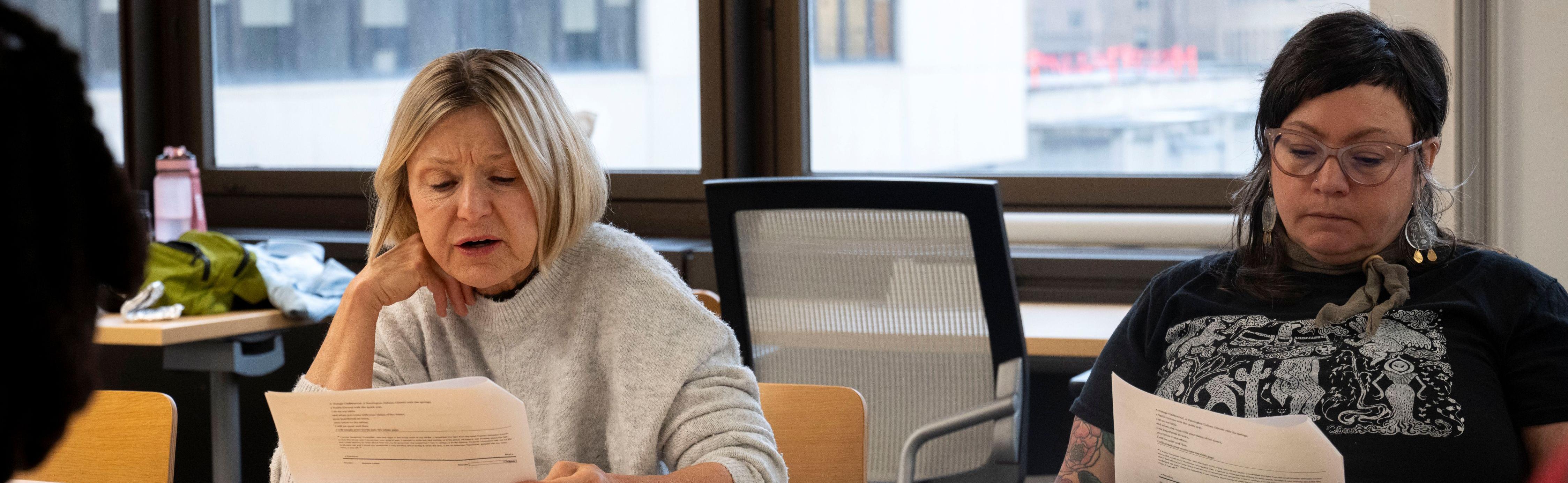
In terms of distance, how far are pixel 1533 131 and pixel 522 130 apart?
6.00 ft

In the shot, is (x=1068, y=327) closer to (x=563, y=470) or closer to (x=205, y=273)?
(x=563, y=470)

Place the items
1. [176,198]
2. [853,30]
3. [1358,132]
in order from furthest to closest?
[853,30]
[176,198]
[1358,132]

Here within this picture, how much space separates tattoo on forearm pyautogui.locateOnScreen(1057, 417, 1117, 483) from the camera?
134 cm

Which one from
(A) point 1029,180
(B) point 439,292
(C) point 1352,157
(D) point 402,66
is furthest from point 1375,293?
(D) point 402,66

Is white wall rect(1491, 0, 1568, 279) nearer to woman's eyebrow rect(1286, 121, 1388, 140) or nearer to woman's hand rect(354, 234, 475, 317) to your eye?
woman's eyebrow rect(1286, 121, 1388, 140)

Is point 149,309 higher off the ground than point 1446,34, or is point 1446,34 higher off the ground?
point 1446,34

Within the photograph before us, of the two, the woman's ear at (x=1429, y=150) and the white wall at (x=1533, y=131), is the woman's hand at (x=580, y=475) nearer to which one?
the woman's ear at (x=1429, y=150)

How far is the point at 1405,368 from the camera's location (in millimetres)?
1213

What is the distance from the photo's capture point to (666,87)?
3074mm

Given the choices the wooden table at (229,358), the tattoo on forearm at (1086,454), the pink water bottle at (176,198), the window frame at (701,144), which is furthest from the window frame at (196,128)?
the tattoo on forearm at (1086,454)

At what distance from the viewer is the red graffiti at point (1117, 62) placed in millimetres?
2711

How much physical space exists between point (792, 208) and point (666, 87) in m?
1.28

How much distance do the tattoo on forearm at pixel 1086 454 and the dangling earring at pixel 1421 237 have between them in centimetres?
39

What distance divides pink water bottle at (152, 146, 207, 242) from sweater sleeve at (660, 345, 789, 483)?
198 cm
